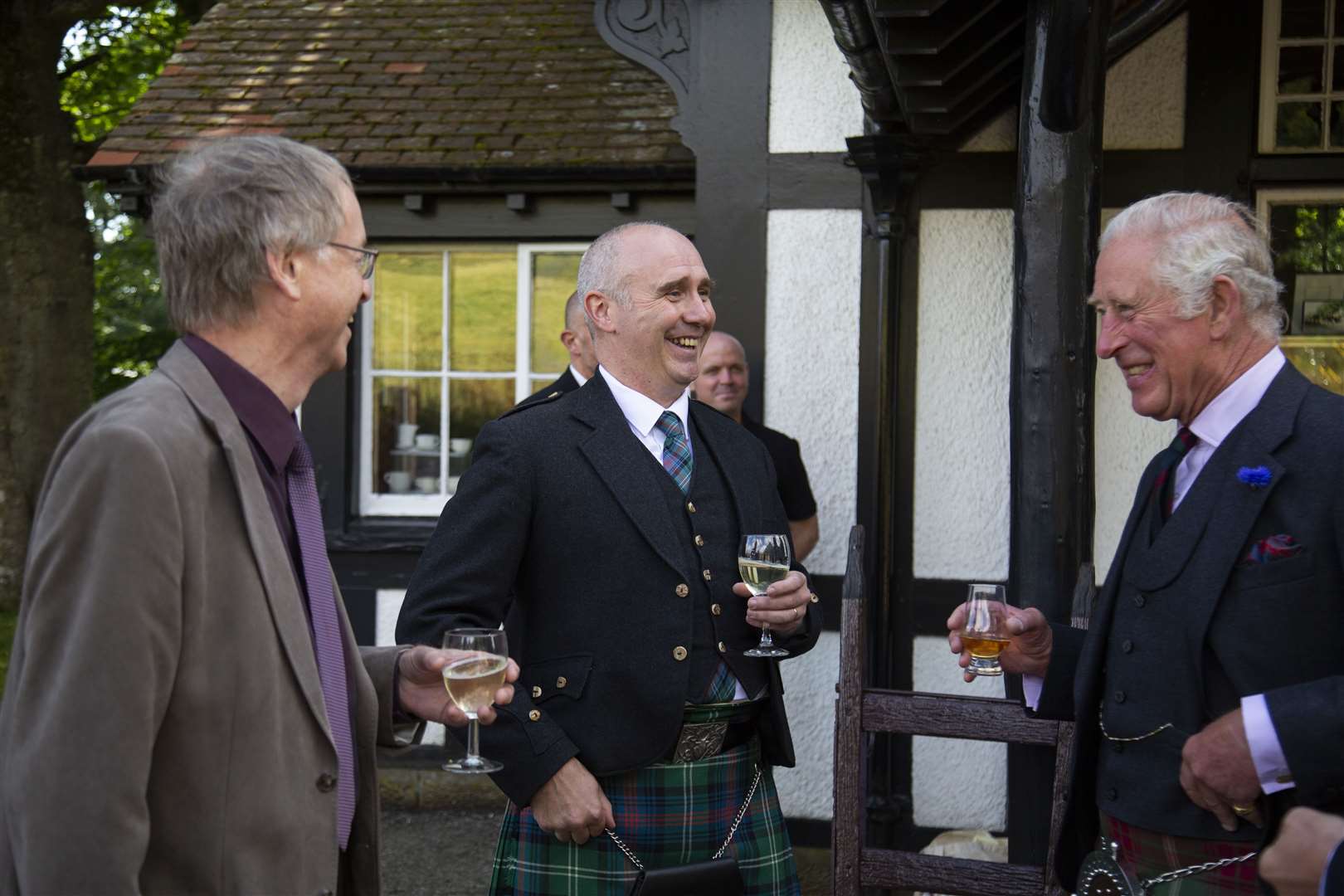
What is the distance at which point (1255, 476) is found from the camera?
2.49 m

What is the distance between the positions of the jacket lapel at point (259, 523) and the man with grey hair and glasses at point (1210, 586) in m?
1.52

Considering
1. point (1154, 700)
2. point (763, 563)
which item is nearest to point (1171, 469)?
point (1154, 700)

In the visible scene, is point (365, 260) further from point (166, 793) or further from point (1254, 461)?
point (1254, 461)

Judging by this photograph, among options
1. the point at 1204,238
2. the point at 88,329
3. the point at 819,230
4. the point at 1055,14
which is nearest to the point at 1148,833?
the point at 1204,238

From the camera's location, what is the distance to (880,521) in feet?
19.9

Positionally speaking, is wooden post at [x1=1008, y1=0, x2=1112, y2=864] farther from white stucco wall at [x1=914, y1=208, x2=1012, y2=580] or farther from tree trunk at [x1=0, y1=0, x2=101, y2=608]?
tree trunk at [x1=0, y1=0, x2=101, y2=608]

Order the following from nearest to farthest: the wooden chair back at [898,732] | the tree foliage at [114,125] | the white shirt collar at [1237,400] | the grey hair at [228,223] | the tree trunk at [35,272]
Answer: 1. the grey hair at [228,223]
2. the white shirt collar at [1237,400]
3. the wooden chair back at [898,732]
4. the tree trunk at [35,272]
5. the tree foliage at [114,125]

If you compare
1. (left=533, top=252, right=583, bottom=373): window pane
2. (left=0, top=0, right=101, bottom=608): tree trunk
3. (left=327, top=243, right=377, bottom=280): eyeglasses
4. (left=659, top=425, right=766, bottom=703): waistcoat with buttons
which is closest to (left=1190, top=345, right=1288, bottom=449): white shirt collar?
(left=659, top=425, right=766, bottom=703): waistcoat with buttons

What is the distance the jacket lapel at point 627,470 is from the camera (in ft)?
10.2

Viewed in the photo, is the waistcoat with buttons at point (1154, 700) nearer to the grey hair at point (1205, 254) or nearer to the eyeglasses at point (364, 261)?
the grey hair at point (1205, 254)

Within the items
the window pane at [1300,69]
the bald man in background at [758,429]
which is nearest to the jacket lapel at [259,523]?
the bald man in background at [758,429]

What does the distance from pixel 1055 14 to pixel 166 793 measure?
3.23 metres

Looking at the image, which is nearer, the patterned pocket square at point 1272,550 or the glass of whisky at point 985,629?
the patterned pocket square at point 1272,550

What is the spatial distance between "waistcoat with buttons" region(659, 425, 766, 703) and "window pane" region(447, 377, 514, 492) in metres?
4.40
